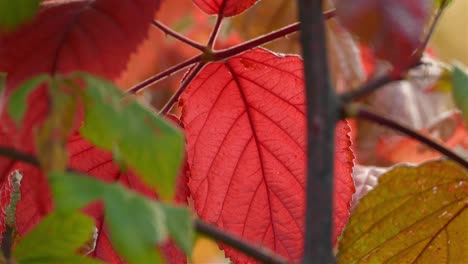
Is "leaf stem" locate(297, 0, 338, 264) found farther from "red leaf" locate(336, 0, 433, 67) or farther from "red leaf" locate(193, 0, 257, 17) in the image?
"red leaf" locate(193, 0, 257, 17)

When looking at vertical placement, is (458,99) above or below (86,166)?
above

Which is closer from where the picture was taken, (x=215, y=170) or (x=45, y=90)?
(x=45, y=90)

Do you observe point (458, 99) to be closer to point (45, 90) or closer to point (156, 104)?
point (45, 90)

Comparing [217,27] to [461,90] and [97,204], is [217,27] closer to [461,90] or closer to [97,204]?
[97,204]

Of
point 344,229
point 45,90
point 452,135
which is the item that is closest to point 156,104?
point 452,135

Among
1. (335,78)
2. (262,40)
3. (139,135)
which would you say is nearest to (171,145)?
(139,135)

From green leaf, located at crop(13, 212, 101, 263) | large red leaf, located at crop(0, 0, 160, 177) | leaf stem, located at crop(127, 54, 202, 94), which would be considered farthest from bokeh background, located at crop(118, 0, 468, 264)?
green leaf, located at crop(13, 212, 101, 263)
